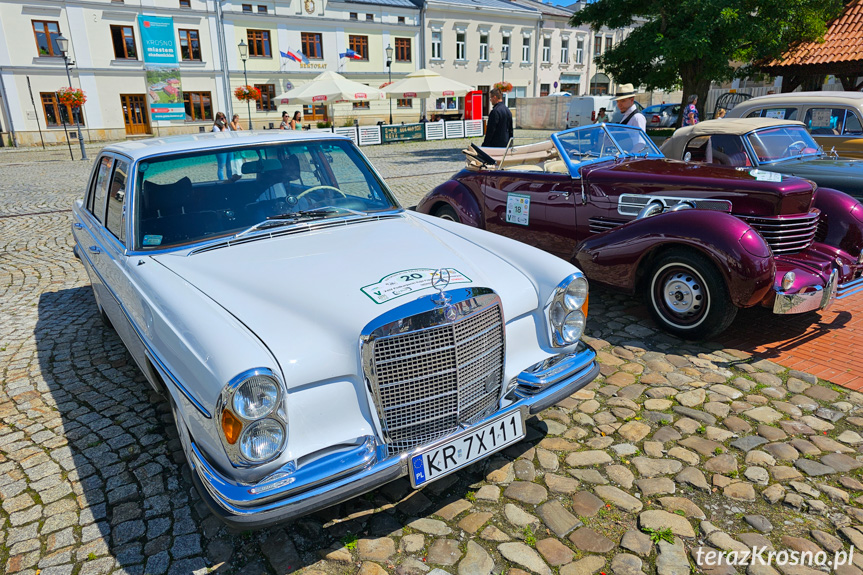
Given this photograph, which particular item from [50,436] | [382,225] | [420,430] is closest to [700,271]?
[382,225]

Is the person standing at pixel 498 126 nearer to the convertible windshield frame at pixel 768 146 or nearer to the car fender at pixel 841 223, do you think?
the convertible windshield frame at pixel 768 146

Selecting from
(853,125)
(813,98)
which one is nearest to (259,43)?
(813,98)

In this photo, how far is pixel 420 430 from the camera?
257 cm

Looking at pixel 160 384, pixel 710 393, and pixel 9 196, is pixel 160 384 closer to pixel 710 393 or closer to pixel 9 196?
pixel 710 393

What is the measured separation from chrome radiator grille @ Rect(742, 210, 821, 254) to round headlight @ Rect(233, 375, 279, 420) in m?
4.24

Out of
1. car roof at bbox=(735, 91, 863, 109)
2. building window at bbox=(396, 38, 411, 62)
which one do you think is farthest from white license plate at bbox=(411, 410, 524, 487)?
building window at bbox=(396, 38, 411, 62)

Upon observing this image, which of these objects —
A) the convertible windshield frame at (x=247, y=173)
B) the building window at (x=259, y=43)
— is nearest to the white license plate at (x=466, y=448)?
the convertible windshield frame at (x=247, y=173)

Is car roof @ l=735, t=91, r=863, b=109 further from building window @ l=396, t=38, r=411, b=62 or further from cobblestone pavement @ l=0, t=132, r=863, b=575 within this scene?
building window @ l=396, t=38, r=411, b=62

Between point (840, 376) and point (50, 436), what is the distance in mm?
5355

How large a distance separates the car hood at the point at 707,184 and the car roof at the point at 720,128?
2.08m

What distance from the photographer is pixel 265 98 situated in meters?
37.2

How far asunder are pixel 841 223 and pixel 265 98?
1469 inches

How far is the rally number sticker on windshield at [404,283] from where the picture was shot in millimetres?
2518

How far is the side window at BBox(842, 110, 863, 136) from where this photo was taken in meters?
8.20
